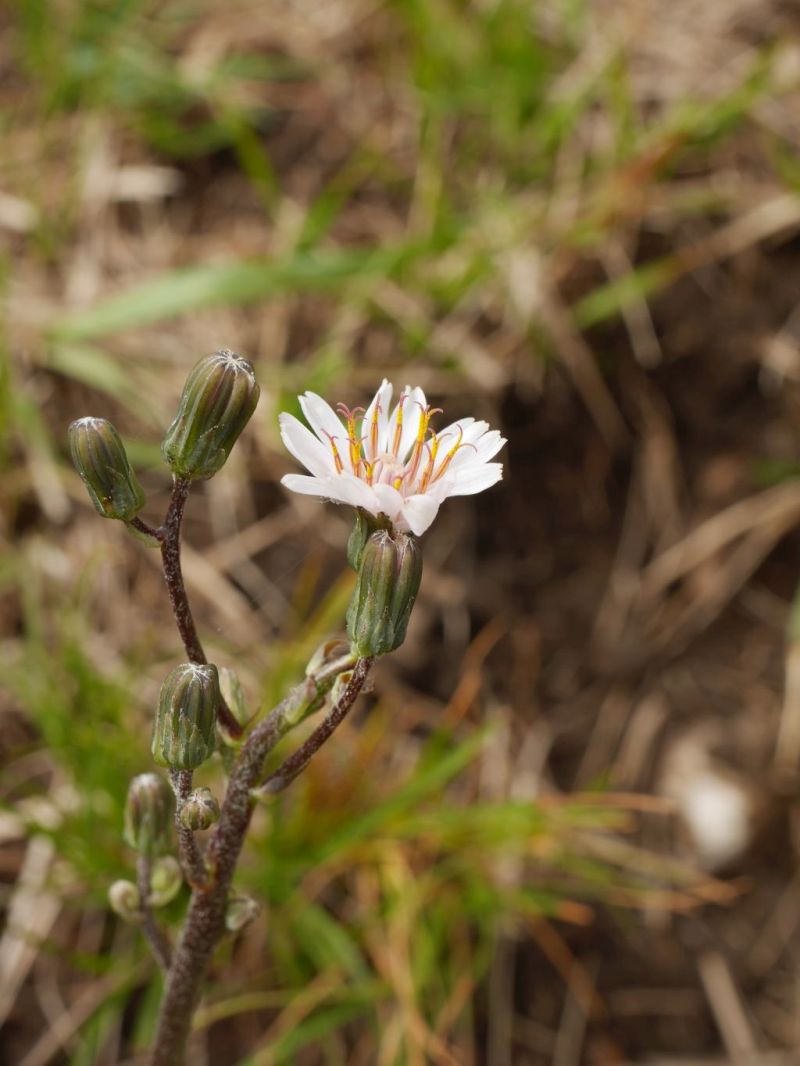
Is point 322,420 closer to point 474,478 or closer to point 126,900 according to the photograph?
point 474,478

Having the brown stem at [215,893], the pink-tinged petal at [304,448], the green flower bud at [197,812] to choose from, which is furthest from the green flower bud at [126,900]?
the pink-tinged petal at [304,448]

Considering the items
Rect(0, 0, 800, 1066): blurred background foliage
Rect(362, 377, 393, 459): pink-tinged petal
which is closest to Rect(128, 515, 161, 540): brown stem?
Rect(362, 377, 393, 459): pink-tinged petal

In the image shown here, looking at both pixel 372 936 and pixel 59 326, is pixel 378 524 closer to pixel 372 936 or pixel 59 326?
pixel 372 936

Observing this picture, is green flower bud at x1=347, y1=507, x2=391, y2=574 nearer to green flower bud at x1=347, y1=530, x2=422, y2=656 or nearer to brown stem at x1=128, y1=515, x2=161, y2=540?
green flower bud at x1=347, y1=530, x2=422, y2=656

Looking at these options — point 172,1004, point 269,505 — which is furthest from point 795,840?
point 172,1004

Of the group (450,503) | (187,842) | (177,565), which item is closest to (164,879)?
(187,842)

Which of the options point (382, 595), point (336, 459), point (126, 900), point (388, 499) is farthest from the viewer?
point (126, 900)
